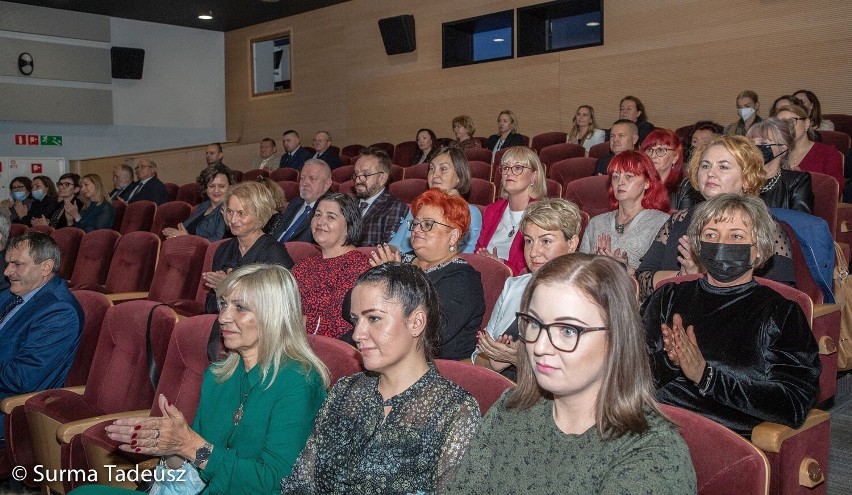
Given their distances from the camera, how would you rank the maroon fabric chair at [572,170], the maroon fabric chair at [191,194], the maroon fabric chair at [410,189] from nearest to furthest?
the maroon fabric chair at [410,189] < the maroon fabric chair at [572,170] < the maroon fabric chair at [191,194]

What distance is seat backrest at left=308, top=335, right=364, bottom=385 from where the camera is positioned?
6.51 ft

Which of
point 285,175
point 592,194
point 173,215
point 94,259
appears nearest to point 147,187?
point 285,175

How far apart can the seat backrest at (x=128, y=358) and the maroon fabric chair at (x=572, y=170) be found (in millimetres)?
3462

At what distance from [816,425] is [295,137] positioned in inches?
287

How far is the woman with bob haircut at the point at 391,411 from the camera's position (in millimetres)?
1562

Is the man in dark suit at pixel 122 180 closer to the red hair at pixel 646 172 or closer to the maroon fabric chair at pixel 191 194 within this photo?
the maroon fabric chair at pixel 191 194

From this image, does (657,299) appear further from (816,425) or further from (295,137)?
(295,137)

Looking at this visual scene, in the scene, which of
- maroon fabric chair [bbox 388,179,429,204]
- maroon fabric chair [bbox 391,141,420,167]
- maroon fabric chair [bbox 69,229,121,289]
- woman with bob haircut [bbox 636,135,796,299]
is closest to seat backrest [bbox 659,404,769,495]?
woman with bob haircut [bbox 636,135,796,299]

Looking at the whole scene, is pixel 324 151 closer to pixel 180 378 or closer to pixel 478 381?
pixel 180 378

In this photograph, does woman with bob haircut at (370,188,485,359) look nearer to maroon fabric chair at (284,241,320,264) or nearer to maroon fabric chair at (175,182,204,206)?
maroon fabric chair at (284,241,320,264)

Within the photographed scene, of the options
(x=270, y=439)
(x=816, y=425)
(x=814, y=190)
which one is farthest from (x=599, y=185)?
(x=270, y=439)

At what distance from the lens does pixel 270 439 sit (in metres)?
1.77

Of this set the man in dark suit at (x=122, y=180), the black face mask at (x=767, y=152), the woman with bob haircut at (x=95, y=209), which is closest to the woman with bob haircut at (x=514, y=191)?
the black face mask at (x=767, y=152)

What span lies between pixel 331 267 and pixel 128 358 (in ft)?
2.52
